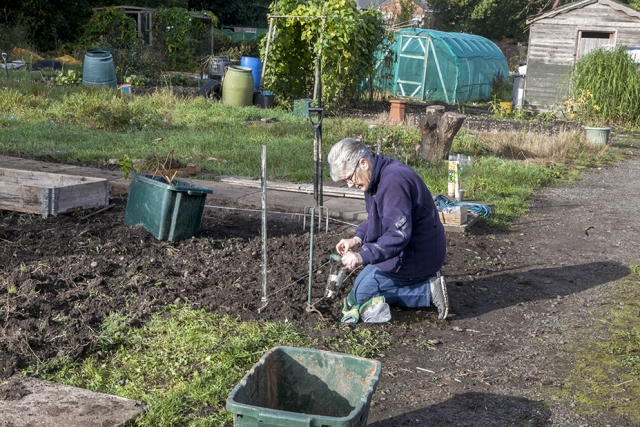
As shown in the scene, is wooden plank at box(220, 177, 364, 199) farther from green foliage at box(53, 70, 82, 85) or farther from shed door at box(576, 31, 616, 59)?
shed door at box(576, 31, 616, 59)

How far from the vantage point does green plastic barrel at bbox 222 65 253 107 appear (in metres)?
17.5

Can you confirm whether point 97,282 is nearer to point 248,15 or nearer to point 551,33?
point 551,33

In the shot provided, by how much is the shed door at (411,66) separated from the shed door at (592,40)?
4887 mm

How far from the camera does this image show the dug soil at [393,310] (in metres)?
4.01

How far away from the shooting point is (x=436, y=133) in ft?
37.9

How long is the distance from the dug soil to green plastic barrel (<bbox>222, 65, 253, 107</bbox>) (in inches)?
398

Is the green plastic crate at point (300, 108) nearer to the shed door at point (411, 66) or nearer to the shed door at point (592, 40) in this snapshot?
the shed door at point (411, 66)

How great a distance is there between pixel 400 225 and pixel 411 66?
69.8ft

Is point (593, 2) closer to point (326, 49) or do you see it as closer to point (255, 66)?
point (326, 49)

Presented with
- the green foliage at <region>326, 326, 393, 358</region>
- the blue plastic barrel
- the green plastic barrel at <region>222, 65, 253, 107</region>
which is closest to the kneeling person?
the green foliage at <region>326, 326, 393, 358</region>

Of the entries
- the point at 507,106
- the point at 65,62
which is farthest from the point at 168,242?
the point at 65,62

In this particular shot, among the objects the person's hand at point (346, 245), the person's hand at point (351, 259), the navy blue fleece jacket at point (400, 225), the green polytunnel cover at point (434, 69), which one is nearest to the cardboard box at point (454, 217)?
the navy blue fleece jacket at point (400, 225)

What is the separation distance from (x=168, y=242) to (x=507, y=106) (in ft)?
52.5

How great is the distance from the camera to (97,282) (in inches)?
202
